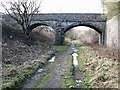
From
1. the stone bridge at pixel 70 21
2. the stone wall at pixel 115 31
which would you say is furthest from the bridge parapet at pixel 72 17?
the stone wall at pixel 115 31

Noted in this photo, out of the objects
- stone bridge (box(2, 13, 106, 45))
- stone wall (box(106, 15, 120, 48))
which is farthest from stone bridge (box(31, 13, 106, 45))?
stone wall (box(106, 15, 120, 48))

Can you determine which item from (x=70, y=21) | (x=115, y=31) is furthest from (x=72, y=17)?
(x=115, y=31)

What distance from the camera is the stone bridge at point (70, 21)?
1856 centimetres

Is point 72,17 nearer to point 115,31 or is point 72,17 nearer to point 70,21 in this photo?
point 70,21

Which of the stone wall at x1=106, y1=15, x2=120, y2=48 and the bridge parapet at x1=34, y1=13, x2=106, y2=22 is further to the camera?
the bridge parapet at x1=34, y1=13, x2=106, y2=22

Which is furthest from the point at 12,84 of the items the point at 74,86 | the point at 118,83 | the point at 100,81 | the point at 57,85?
the point at 118,83

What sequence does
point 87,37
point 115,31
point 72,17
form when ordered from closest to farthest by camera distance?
point 115,31, point 72,17, point 87,37

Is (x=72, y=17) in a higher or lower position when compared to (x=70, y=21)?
higher

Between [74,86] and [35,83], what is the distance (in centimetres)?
147

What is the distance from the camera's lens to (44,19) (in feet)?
64.8

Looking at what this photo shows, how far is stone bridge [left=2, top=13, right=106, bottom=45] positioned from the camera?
60.8 ft

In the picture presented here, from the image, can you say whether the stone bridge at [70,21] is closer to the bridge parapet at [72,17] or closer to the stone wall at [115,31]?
the bridge parapet at [72,17]

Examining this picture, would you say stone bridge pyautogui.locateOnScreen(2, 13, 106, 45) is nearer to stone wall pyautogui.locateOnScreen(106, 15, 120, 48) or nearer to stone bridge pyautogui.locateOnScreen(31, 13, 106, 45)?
stone bridge pyautogui.locateOnScreen(31, 13, 106, 45)

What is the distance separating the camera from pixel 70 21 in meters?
19.3
